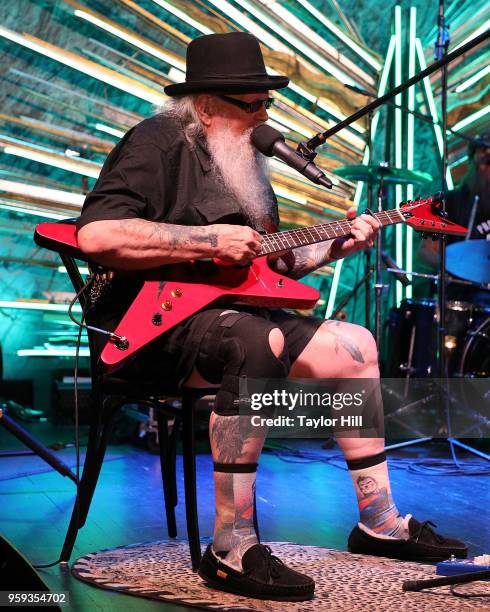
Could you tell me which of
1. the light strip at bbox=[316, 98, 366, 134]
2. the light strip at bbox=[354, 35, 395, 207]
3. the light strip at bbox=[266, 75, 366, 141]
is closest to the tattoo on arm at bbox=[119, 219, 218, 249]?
the light strip at bbox=[266, 75, 366, 141]

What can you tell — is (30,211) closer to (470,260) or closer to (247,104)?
(470,260)

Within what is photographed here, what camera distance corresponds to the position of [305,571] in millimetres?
2250

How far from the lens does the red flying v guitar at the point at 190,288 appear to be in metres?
2.24

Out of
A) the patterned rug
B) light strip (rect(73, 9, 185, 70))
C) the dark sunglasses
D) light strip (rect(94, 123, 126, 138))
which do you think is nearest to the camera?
the patterned rug

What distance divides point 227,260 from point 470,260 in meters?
2.73

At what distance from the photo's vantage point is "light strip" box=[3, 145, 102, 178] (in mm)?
4824

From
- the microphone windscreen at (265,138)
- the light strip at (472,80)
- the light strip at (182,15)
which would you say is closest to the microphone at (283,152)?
the microphone windscreen at (265,138)

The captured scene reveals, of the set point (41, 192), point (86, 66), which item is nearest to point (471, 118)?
point (86, 66)

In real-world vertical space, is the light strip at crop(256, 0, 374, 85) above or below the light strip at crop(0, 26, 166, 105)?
above

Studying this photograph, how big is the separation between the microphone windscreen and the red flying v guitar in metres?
0.25

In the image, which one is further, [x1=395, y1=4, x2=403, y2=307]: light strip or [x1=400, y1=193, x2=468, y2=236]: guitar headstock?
[x1=395, y1=4, x2=403, y2=307]: light strip

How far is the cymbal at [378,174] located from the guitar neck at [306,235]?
2140 mm

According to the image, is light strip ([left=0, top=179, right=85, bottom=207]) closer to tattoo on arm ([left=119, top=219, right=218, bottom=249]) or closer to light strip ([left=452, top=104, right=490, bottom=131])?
light strip ([left=452, top=104, right=490, bottom=131])

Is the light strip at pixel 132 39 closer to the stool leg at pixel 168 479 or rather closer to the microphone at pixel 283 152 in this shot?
→ the microphone at pixel 283 152
